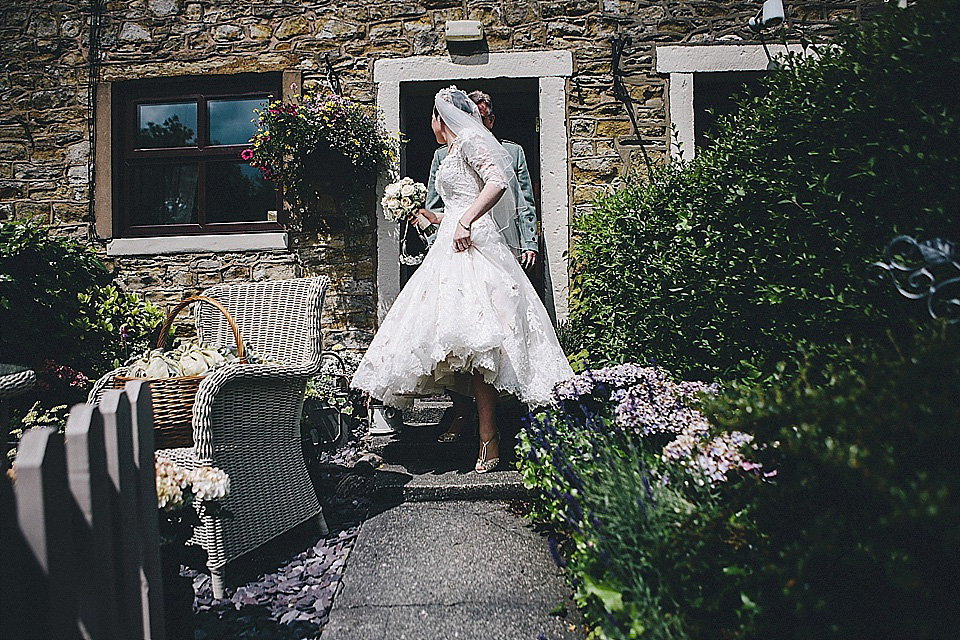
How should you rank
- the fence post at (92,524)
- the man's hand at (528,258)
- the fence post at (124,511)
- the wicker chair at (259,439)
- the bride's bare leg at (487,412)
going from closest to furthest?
the fence post at (92,524)
the fence post at (124,511)
the wicker chair at (259,439)
the bride's bare leg at (487,412)
the man's hand at (528,258)

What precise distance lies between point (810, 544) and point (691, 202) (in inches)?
88.0

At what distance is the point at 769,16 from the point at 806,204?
9.97 ft

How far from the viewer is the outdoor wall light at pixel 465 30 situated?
5.07 meters

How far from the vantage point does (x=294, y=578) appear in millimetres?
2697

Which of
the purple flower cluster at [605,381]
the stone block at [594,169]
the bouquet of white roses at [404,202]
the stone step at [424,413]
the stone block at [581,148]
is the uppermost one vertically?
the stone block at [581,148]

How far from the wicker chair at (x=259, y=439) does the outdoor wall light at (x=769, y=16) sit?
3.83 meters


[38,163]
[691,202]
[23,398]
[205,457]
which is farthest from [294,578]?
[38,163]

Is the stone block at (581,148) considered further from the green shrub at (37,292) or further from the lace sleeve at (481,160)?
the green shrub at (37,292)

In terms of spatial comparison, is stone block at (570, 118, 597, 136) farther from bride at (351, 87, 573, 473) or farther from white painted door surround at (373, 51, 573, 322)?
bride at (351, 87, 573, 473)

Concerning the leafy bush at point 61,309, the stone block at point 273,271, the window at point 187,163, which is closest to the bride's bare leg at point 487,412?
the stone block at point 273,271

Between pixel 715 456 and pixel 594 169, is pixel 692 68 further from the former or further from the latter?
pixel 715 456

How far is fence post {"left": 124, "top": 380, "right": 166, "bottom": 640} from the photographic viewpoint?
1.65 meters

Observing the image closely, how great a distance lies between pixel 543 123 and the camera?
5.14 m

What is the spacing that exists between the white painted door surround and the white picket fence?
3.47 meters
